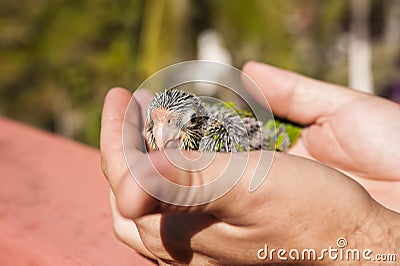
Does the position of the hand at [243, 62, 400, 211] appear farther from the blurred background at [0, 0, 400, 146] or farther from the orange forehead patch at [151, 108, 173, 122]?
the blurred background at [0, 0, 400, 146]

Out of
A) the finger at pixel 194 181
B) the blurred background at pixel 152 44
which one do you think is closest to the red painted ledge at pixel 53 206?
the finger at pixel 194 181

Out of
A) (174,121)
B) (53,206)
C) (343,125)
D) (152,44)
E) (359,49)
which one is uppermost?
(174,121)

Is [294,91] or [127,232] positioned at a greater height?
[294,91]

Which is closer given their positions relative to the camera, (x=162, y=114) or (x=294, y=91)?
(x=162, y=114)

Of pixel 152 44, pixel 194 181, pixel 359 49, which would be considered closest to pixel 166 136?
pixel 194 181

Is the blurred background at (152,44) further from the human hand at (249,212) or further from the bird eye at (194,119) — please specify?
the human hand at (249,212)

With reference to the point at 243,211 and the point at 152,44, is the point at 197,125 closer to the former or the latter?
the point at 243,211
